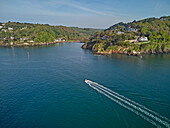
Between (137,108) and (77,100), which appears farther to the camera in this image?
(77,100)

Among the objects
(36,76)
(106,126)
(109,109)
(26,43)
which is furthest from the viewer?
(26,43)

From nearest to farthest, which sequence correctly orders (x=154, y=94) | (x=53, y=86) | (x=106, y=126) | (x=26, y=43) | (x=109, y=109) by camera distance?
(x=106, y=126) < (x=109, y=109) < (x=154, y=94) < (x=53, y=86) < (x=26, y=43)

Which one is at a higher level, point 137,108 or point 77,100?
point 137,108

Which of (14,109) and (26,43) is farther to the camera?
(26,43)

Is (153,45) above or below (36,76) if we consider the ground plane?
above

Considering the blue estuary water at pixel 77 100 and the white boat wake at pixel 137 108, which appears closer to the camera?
the white boat wake at pixel 137 108

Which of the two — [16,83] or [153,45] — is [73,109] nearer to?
[16,83]

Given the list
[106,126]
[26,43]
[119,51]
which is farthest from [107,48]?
[26,43]

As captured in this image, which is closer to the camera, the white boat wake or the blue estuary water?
the white boat wake
